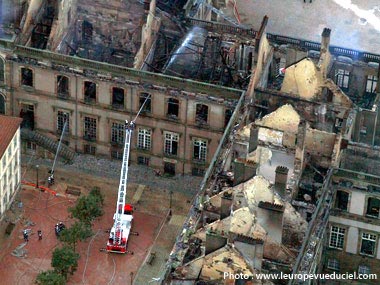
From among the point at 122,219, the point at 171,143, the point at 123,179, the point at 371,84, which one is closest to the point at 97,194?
the point at 123,179

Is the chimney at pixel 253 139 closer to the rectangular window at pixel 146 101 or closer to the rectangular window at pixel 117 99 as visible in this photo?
the rectangular window at pixel 146 101

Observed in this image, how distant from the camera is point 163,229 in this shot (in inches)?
5709

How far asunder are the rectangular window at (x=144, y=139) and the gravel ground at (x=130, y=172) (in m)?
2.68

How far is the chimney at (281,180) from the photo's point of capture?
123250 millimetres

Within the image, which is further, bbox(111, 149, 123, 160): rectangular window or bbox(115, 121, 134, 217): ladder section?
bbox(111, 149, 123, 160): rectangular window

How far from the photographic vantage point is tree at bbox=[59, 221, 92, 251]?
138 meters

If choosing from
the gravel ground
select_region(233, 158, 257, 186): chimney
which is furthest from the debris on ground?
select_region(233, 158, 257, 186): chimney

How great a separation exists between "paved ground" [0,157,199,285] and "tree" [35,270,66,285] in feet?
13.8

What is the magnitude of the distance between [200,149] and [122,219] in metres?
13.3

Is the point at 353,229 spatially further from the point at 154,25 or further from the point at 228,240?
the point at 154,25

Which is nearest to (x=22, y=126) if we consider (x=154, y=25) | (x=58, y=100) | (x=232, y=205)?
(x=58, y=100)

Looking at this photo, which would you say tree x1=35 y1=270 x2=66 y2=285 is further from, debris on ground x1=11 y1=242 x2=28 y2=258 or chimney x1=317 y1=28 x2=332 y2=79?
chimney x1=317 y1=28 x2=332 y2=79

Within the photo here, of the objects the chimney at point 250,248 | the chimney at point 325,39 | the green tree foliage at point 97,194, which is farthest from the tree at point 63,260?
the chimney at point 325,39

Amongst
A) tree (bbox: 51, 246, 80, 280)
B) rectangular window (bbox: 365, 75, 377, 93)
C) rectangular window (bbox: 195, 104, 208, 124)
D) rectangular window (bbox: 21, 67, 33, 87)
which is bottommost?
tree (bbox: 51, 246, 80, 280)
